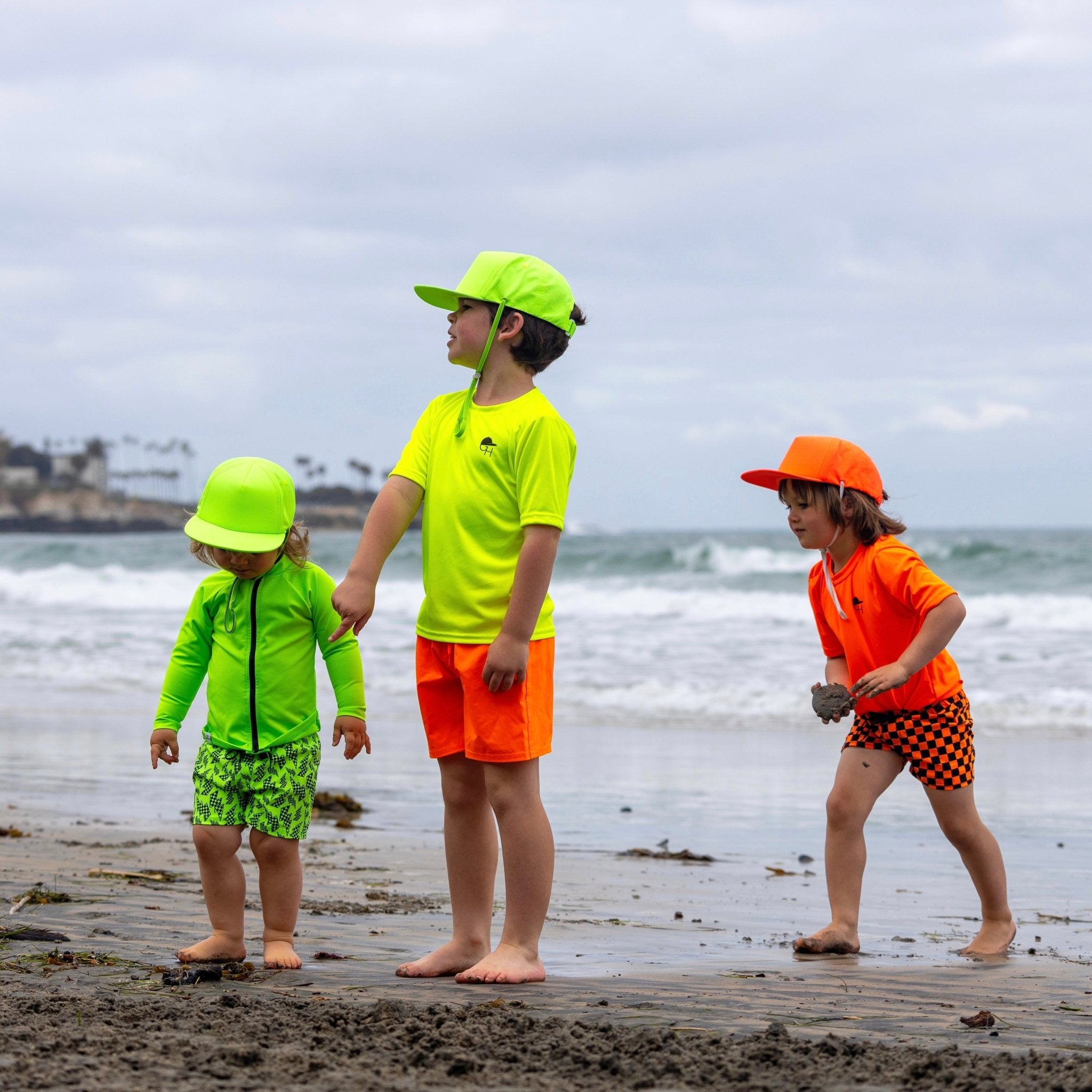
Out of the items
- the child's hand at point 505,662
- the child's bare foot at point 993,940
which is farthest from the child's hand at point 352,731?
the child's bare foot at point 993,940

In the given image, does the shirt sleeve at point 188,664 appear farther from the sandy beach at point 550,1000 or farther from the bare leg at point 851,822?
→ the bare leg at point 851,822

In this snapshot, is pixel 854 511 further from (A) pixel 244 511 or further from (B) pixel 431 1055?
(B) pixel 431 1055

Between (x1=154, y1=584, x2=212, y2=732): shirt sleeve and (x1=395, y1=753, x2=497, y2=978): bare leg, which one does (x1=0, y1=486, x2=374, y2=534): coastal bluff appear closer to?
(x1=154, y1=584, x2=212, y2=732): shirt sleeve

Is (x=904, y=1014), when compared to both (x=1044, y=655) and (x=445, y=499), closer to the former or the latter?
(x=445, y=499)

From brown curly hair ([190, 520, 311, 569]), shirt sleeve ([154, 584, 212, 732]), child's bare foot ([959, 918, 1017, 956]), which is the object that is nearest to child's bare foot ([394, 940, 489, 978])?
shirt sleeve ([154, 584, 212, 732])

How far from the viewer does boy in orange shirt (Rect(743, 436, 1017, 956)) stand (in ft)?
12.8

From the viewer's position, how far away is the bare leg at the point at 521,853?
333 centimetres

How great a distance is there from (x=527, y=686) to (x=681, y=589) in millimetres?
21303

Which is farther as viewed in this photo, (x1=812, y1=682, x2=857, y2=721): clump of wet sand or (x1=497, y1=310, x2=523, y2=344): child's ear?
(x1=812, y1=682, x2=857, y2=721): clump of wet sand

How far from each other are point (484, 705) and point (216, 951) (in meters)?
0.94

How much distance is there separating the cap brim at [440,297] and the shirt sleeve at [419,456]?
29 cm

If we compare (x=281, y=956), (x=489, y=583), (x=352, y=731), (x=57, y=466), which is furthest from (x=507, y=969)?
(x=57, y=466)

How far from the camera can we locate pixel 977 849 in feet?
13.2

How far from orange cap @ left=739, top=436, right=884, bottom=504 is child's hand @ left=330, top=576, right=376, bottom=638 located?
143cm
